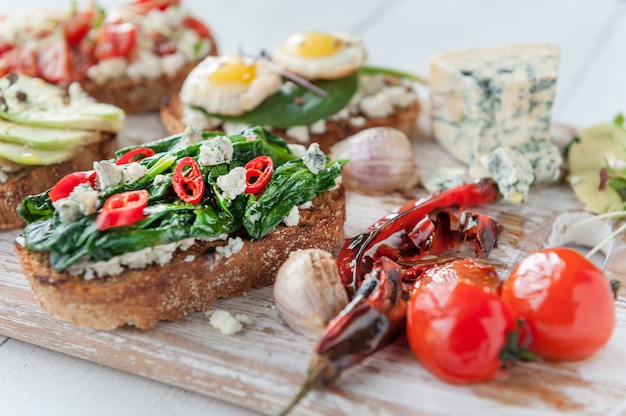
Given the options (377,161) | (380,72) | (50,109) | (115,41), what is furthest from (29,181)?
(380,72)

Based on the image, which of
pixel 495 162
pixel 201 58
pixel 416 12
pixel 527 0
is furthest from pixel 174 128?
pixel 527 0

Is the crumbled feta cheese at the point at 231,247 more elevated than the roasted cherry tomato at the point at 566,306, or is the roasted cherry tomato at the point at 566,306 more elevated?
the roasted cherry tomato at the point at 566,306

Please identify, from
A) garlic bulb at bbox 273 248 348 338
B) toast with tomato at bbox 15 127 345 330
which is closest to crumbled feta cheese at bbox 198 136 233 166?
toast with tomato at bbox 15 127 345 330

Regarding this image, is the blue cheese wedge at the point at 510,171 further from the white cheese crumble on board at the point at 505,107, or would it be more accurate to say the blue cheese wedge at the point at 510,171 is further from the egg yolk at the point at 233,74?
the egg yolk at the point at 233,74

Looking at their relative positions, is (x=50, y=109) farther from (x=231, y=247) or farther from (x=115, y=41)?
(x=231, y=247)

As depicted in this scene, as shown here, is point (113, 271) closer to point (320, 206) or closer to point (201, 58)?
point (320, 206)

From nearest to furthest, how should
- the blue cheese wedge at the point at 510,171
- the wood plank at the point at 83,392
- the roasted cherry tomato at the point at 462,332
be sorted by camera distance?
the roasted cherry tomato at the point at 462,332 → the wood plank at the point at 83,392 → the blue cheese wedge at the point at 510,171

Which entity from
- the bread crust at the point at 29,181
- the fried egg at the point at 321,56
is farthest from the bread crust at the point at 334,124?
the bread crust at the point at 29,181
